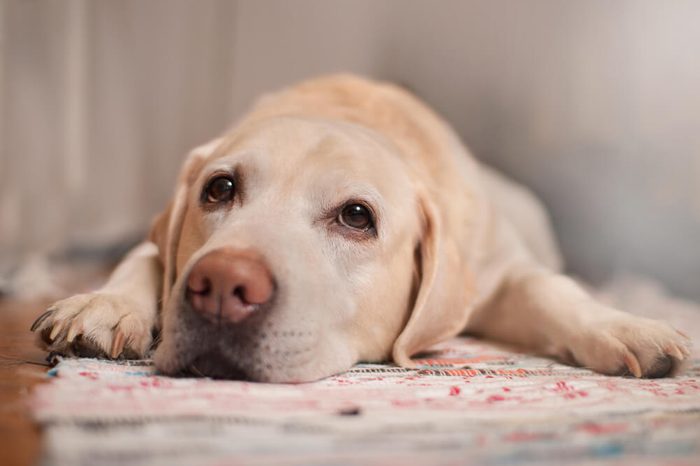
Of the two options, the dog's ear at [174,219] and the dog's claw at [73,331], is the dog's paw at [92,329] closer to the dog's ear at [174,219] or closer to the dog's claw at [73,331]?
the dog's claw at [73,331]

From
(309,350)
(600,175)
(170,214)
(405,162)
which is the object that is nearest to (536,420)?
(309,350)

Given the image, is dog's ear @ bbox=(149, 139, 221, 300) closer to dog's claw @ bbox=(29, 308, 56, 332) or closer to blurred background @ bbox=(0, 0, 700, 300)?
dog's claw @ bbox=(29, 308, 56, 332)

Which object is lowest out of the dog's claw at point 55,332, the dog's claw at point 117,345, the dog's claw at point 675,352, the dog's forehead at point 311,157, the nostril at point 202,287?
the dog's claw at point 117,345

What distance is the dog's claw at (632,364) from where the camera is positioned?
2193 millimetres

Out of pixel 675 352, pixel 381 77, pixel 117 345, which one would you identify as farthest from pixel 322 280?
pixel 381 77

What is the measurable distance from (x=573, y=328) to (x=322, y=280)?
3.09 ft

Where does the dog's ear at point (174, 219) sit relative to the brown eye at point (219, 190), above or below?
below

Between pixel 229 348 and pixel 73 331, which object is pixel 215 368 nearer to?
pixel 229 348

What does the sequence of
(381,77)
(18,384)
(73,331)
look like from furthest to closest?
(381,77) < (73,331) < (18,384)

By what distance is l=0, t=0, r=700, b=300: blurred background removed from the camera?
169 inches

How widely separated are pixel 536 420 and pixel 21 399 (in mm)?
1079

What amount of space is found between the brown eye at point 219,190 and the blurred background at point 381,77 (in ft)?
5.66

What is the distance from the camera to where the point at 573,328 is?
2471mm

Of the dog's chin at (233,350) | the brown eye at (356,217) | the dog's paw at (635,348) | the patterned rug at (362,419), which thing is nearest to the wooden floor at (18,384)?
the patterned rug at (362,419)
